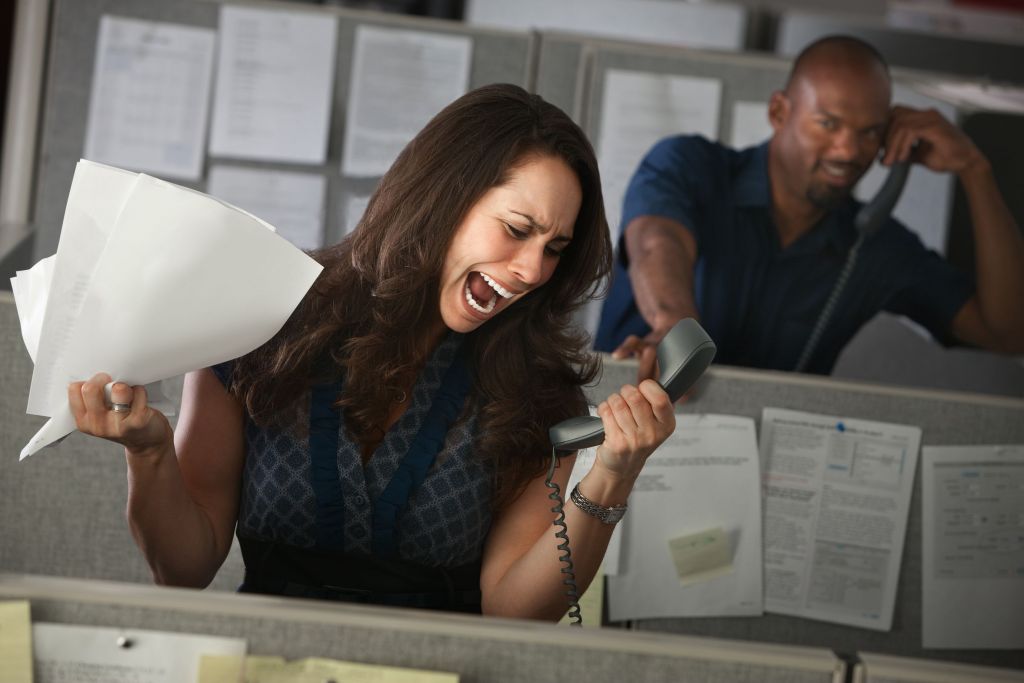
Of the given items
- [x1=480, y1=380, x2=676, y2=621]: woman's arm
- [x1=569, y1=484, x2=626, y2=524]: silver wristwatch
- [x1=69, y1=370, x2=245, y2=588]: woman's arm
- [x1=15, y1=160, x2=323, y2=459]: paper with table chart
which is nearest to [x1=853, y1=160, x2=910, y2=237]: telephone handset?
[x1=480, y1=380, x2=676, y2=621]: woman's arm

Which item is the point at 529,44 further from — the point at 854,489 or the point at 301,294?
the point at 301,294

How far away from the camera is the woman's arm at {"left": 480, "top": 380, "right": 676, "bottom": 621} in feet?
3.09

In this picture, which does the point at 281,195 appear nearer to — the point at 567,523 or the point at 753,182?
the point at 753,182

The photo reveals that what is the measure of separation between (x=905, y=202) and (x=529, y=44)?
0.79 metres

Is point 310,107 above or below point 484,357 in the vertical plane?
above

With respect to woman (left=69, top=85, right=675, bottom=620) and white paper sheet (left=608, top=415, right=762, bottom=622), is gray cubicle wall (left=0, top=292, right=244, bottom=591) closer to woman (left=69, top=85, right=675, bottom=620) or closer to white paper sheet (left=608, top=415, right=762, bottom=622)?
woman (left=69, top=85, right=675, bottom=620)

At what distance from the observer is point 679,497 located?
1.42 meters

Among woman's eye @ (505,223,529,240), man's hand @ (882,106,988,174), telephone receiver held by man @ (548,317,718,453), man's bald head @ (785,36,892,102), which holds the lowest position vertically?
telephone receiver held by man @ (548,317,718,453)

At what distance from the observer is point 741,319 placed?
2.08 metres

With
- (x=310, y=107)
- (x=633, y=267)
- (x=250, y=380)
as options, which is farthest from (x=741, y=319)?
(x=250, y=380)

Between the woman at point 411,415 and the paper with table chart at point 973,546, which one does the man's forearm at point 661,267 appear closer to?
the paper with table chart at point 973,546

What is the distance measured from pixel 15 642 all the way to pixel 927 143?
179 centimetres

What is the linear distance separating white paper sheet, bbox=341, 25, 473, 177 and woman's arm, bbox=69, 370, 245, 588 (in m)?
1.22

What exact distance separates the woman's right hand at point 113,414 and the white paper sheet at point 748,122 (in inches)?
60.2
